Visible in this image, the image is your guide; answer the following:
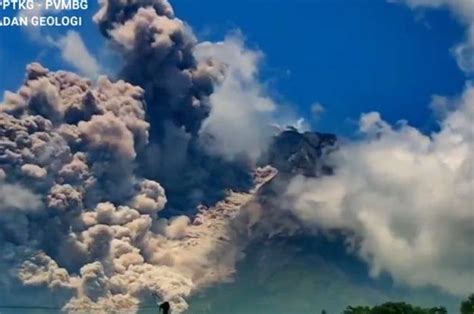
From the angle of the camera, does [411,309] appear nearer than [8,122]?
Yes

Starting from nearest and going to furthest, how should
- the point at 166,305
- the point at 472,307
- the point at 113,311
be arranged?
the point at 166,305 < the point at 472,307 < the point at 113,311

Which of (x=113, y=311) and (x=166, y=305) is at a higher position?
(x=113, y=311)

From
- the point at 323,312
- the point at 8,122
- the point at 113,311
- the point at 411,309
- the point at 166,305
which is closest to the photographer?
the point at 166,305

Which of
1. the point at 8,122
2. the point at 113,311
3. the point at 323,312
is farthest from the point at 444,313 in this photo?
the point at 8,122

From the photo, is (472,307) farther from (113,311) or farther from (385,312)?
(113,311)

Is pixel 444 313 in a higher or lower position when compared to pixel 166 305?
higher

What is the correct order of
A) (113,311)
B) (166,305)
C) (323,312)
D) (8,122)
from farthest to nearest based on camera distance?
(323,312) → (113,311) → (8,122) → (166,305)

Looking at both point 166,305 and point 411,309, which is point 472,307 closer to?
point 411,309

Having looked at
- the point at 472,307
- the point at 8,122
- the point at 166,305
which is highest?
the point at 8,122

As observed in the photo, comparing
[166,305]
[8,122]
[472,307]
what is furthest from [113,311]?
[166,305]
